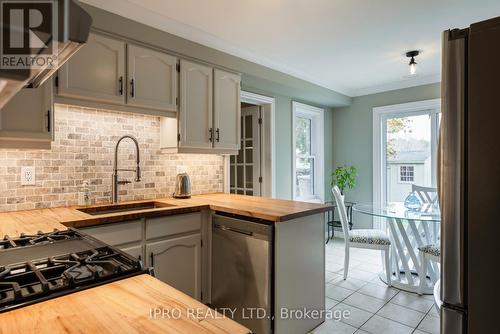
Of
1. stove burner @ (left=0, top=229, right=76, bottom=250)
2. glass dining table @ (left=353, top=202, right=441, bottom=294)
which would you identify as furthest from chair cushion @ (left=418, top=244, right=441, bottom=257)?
stove burner @ (left=0, top=229, right=76, bottom=250)

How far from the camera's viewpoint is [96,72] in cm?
211

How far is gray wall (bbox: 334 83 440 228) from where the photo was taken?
4707mm

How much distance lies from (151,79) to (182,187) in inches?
39.5

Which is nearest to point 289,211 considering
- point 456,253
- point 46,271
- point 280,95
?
point 456,253

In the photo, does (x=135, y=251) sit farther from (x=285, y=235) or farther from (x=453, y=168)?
(x=453, y=168)

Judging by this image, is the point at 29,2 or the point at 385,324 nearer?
the point at 29,2

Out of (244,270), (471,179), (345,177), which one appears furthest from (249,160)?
(471,179)

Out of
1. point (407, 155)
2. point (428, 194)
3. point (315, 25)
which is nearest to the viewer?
point (315, 25)

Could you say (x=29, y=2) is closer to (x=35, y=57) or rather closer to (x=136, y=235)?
(x=35, y=57)

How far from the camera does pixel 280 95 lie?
4.13 metres

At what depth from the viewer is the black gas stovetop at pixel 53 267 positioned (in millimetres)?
767

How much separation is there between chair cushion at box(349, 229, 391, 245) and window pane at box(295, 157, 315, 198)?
1517mm

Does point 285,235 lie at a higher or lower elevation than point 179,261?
higher

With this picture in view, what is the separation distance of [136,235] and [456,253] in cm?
184
